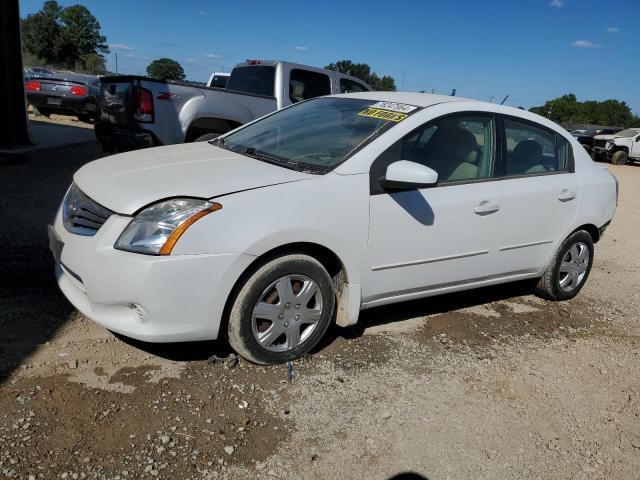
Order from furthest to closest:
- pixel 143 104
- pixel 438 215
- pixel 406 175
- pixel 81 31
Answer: pixel 81 31 < pixel 143 104 < pixel 438 215 < pixel 406 175

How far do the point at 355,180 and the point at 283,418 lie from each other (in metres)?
→ 1.45

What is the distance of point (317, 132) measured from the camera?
398 centimetres

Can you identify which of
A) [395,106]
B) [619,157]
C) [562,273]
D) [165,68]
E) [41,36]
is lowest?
[619,157]

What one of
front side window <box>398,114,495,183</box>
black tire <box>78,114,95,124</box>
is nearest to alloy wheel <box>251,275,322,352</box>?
front side window <box>398,114,495,183</box>

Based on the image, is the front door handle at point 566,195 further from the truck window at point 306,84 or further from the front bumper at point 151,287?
the truck window at point 306,84

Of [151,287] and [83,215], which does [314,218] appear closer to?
[151,287]

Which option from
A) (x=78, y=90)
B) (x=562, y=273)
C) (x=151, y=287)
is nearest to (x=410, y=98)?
(x=562, y=273)

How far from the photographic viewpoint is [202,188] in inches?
120

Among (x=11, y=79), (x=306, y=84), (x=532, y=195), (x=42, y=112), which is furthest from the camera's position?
(x=42, y=112)

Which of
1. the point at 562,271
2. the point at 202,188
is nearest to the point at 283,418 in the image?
the point at 202,188

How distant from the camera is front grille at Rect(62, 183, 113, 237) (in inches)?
121

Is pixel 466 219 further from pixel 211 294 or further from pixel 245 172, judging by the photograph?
pixel 211 294

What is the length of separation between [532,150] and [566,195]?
18.9 inches

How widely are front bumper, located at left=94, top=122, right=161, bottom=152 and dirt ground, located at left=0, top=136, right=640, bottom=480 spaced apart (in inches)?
99.5
